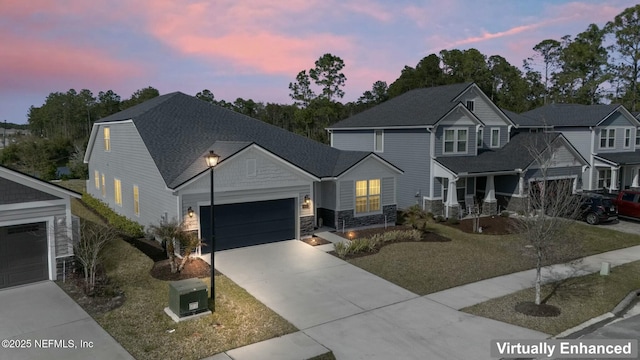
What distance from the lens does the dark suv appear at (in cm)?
2325

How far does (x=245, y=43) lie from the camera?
28.8 metres

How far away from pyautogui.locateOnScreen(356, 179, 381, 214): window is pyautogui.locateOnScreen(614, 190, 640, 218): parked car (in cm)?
1479

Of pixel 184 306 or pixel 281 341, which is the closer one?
pixel 281 341

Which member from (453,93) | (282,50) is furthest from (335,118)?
(453,93)

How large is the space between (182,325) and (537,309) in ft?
30.9

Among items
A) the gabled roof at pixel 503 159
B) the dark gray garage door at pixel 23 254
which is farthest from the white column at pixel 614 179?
the dark gray garage door at pixel 23 254

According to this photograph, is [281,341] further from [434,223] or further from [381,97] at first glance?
[381,97]

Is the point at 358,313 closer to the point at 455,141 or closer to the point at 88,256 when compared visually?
the point at 88,256

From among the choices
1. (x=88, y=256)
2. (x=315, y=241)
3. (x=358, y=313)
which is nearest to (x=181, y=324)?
(x=358, y=313)

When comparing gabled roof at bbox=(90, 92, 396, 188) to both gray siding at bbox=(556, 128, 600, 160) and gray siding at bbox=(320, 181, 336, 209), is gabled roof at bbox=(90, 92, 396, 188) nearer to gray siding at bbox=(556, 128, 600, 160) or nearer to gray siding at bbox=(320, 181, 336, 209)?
gray siding at bbox=(320, 181, 336, 209)

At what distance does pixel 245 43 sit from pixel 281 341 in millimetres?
23290

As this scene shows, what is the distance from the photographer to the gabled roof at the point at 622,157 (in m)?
31.1

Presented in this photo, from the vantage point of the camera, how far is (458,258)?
16844 mm

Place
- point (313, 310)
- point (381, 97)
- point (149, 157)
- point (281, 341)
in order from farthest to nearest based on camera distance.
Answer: point (381, 97)
point (149, 157)
point (313, 310)
point (281, 341)
